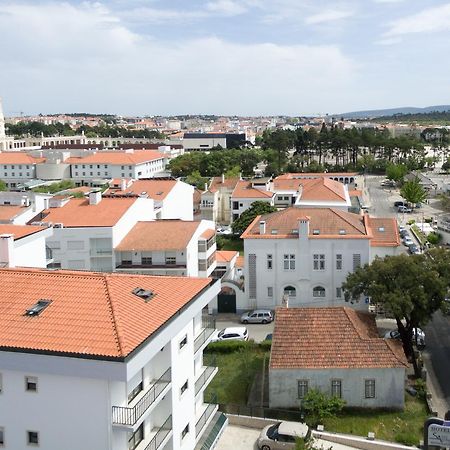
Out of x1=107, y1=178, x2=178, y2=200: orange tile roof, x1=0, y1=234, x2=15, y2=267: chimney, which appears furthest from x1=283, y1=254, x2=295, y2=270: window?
x1=0, y1=234, x2=15, y2=267: chimney

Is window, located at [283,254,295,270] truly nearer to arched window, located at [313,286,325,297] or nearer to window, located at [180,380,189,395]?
arched window, located at [313,286,325,297]

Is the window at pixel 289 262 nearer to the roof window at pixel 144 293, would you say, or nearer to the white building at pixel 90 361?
the white building at pixel 90 361

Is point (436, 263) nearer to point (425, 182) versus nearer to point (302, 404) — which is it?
point (302, 404)

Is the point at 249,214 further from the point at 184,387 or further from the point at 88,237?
the point at 184,387

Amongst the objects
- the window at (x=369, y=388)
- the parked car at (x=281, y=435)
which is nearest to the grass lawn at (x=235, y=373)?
the parked car at (x=281, y=435)

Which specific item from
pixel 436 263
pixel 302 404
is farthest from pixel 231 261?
pixel 302 404
